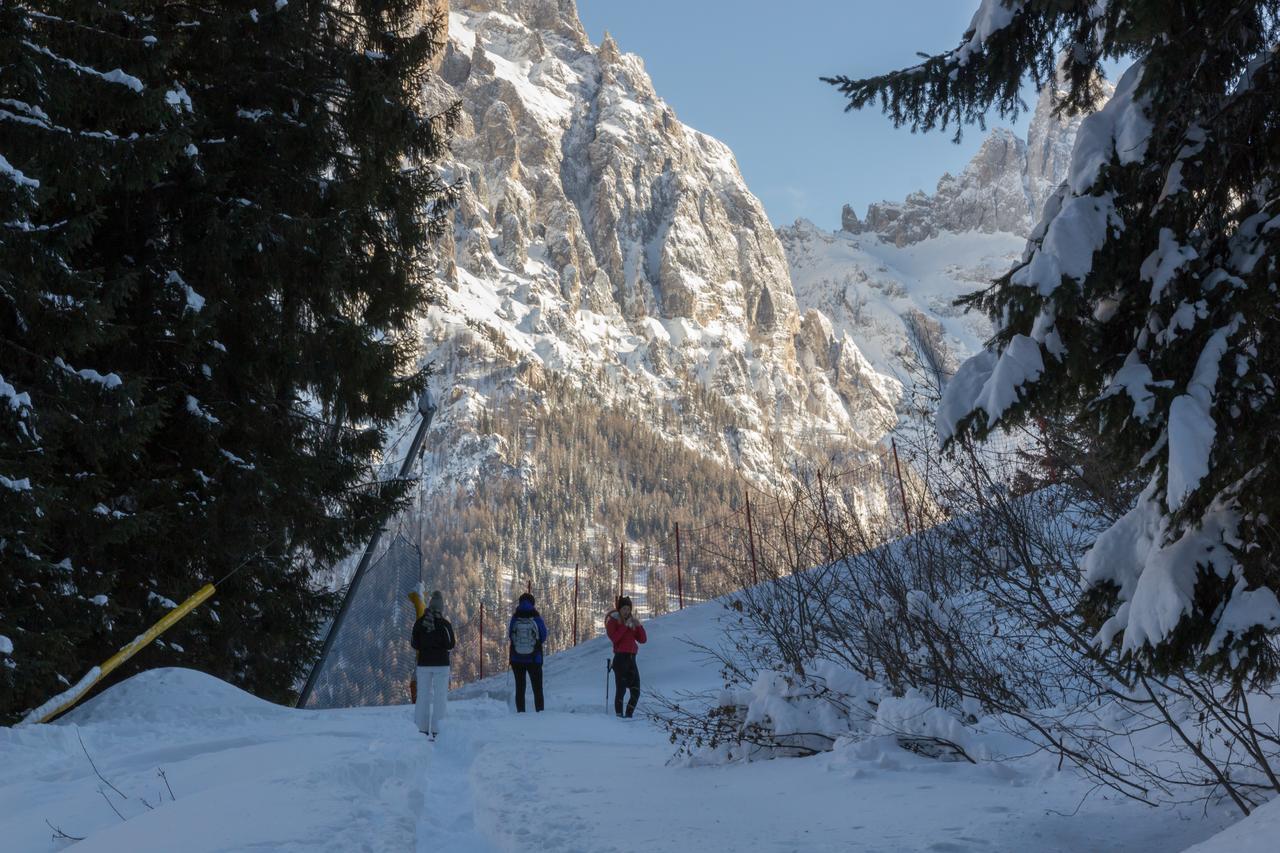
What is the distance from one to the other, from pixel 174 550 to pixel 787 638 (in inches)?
232

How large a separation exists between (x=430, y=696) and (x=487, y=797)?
4510 mm

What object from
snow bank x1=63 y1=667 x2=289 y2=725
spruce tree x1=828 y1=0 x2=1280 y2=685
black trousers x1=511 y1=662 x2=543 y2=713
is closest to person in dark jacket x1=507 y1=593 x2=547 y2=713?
black trousers x1=511 y1=662 x2=543 y2=713

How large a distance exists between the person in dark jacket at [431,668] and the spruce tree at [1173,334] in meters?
7.34

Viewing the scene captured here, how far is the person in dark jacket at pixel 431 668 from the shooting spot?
9.21 meters

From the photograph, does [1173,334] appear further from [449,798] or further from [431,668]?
[431,668]

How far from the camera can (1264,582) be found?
2.57 metres

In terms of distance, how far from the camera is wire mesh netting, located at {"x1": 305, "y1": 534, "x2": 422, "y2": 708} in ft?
40.5

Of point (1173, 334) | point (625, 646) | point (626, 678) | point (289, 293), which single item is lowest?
point (626, 678)

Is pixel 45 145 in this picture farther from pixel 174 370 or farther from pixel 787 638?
pixel 787 638

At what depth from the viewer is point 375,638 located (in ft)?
42.2

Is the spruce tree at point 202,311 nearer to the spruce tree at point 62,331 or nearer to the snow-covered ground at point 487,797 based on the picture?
the spruce tree at point 62,331

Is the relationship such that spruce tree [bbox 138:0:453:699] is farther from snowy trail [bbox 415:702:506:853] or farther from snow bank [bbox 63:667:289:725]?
snowy trail [bbox 415:702:506:853]

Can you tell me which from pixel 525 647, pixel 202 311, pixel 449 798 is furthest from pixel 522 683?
pixel 449 798

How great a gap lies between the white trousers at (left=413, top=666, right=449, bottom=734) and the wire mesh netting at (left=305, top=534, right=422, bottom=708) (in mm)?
2854
